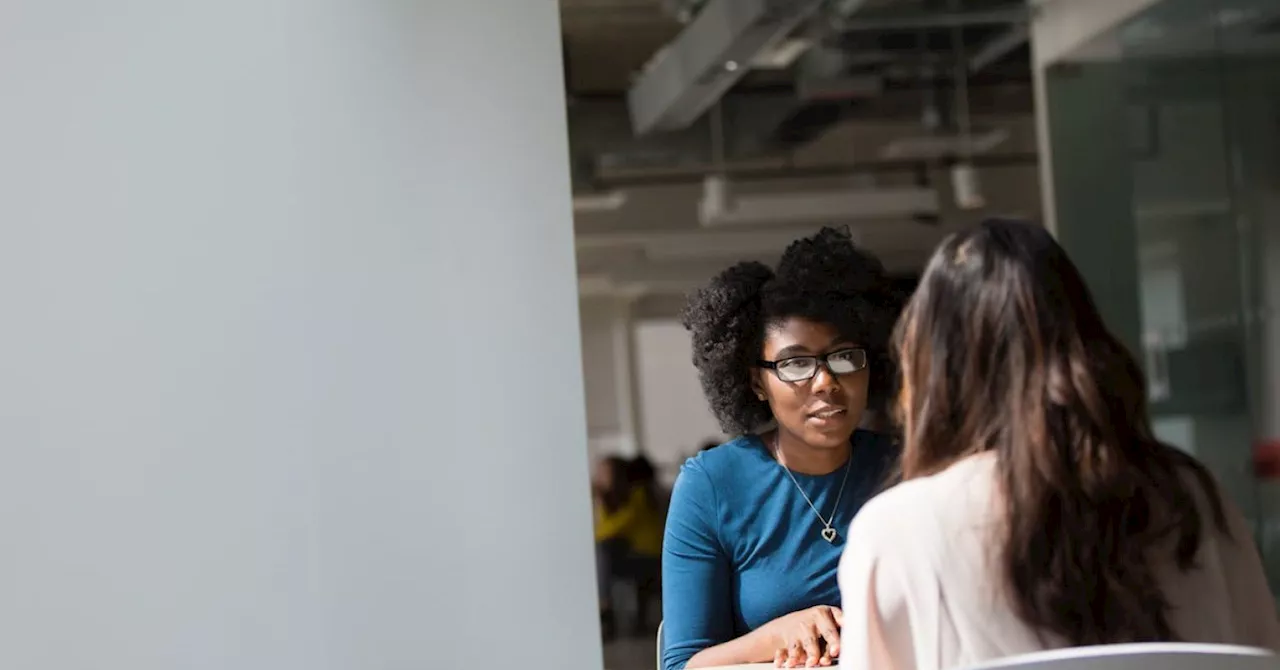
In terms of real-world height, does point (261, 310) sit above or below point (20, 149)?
below

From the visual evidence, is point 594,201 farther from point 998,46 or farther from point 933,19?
point 933,19

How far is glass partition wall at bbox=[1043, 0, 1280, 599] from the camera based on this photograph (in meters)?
6.18

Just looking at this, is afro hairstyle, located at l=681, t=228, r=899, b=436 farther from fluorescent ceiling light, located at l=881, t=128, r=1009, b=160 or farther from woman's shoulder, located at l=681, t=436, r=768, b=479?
fluorescent ceiling light, located at l=881, t=128, r=1009, b=160

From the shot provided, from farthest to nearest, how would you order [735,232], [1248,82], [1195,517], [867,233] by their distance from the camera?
1. [867,233]
2. [735,232]
3. [1248,82]
4. [1195,517]

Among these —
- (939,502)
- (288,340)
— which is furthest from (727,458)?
(939,502)

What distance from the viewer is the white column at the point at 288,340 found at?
272 centimetres

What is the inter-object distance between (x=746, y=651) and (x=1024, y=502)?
946 mm

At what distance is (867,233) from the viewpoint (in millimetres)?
12930

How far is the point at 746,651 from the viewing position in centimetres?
242

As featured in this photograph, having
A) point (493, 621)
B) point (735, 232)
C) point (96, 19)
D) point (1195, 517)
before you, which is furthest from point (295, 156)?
point (735, 232)

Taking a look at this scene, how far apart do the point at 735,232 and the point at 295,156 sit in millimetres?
9071

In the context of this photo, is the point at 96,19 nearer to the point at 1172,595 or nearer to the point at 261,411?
the point at 261,411

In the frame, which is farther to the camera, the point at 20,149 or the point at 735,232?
the point at 735,232

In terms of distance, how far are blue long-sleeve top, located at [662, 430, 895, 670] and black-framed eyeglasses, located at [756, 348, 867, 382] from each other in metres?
A: 0.17
